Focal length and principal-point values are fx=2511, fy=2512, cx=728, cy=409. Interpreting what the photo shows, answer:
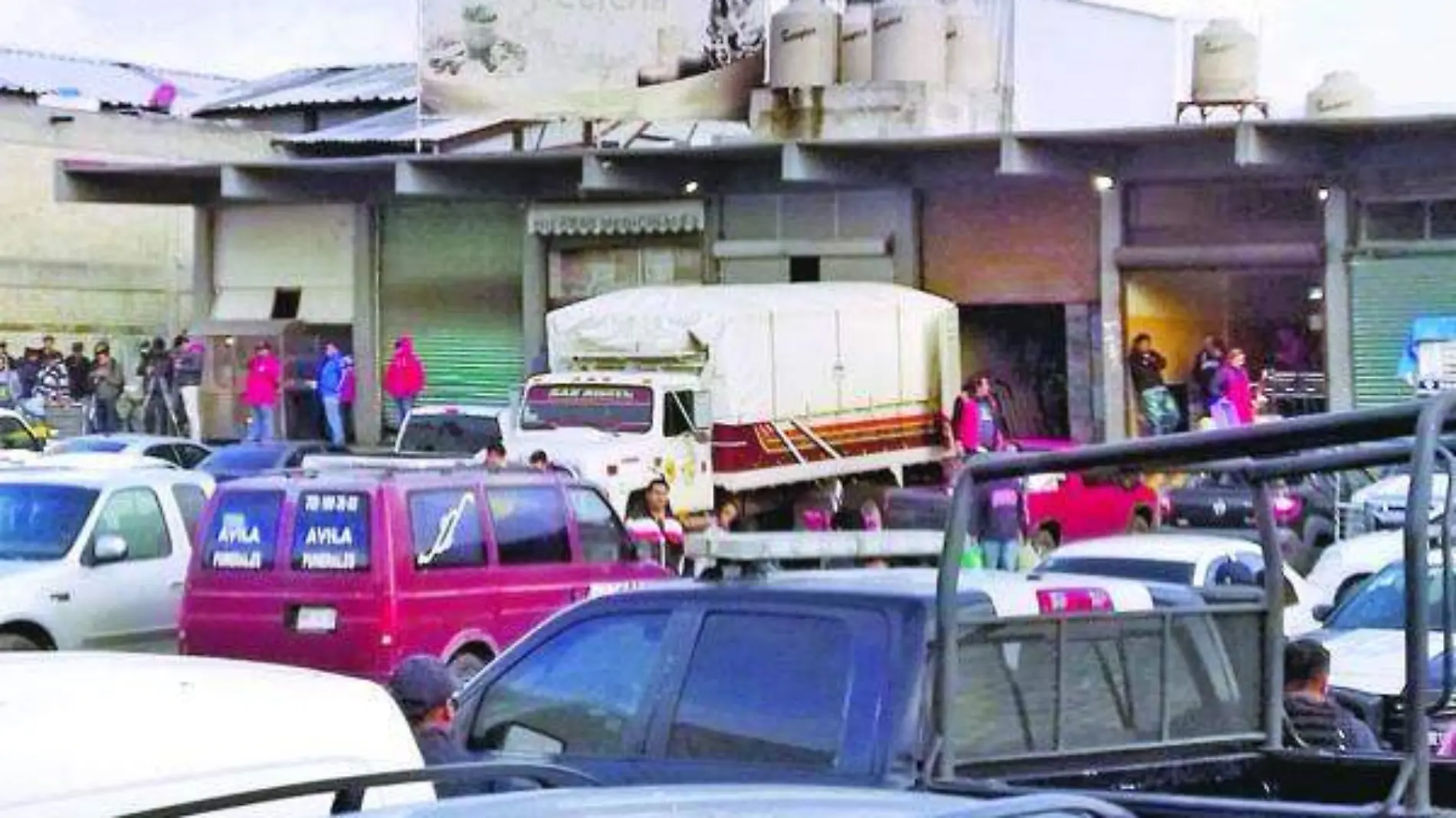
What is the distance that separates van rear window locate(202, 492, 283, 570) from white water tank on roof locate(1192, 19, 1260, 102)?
2584cm

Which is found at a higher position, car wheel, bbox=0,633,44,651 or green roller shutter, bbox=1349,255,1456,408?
green roller shutter, bbox=1349,255,1456,408

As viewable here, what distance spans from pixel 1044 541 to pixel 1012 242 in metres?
10.6

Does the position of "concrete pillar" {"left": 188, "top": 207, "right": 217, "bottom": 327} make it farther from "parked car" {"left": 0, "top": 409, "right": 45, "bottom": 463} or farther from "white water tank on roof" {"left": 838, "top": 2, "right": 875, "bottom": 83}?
"white water tank on roof" {"left": 838, "top": 2, "right": 875, "bottom": 83}

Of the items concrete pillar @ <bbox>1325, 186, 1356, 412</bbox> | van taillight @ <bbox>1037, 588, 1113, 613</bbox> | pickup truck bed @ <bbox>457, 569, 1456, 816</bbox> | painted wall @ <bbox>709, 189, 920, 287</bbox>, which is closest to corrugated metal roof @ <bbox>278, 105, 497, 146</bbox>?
painted wall @ <bbox>709, 189, 920, 287</bbox>

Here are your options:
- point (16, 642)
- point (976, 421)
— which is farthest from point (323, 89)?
point (16, 642)

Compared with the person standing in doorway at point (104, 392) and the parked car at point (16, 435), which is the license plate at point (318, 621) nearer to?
the parked car at point (16, 435)

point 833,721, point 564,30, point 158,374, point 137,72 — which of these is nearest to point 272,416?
point 158,374

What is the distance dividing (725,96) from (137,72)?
28.8 metres

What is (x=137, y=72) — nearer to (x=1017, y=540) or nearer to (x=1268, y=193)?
(x=1268, y=193)

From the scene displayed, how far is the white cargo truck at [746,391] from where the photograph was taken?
2781cm

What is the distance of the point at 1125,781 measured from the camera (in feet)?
21.9

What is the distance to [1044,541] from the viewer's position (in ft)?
84.4

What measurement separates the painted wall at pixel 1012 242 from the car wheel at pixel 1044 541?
900 cm

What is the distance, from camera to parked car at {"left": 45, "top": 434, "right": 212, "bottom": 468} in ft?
96.0
